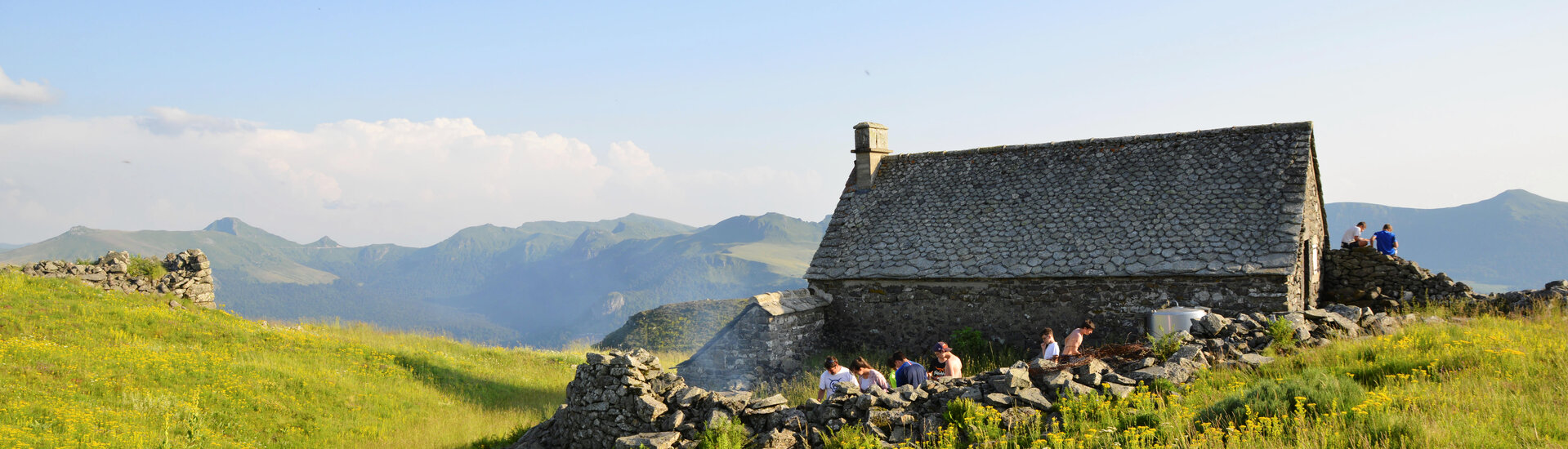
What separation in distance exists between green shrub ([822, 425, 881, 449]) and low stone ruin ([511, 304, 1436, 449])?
0.11 meters

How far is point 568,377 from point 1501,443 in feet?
58.7

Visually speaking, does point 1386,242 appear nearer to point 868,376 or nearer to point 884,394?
point 868,376

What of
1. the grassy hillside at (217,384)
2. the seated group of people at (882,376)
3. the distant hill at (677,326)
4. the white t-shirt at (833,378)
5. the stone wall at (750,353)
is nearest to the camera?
the seated group of people at (882,376)

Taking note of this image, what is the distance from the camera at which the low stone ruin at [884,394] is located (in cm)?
884

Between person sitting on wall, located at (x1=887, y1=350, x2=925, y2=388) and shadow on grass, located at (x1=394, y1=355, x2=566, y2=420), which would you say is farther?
shadow on grass, located at (x1=394, y1=355, x2=566, y2=420)

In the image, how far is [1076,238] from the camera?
713 inches

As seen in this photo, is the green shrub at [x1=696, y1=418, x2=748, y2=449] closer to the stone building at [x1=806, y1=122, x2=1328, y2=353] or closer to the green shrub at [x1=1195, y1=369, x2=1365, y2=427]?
the green shrub at [x1=1195, y1=369, x2=1365, y2=427]

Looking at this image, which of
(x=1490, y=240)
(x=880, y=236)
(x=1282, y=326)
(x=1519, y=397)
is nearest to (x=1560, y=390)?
(x=1519, y=397)

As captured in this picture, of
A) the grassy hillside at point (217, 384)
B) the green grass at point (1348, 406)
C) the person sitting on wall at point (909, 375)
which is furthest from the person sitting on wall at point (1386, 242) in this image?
the grassy hillside at point (217, 384)

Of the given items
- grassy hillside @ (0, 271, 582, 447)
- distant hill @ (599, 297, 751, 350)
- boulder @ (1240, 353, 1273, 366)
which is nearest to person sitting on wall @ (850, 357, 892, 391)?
boulder @ (1240, 353, 1273, 366)

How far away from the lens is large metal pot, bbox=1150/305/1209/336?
43.5ft

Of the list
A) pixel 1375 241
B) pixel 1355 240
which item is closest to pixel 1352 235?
pixel 1355 240

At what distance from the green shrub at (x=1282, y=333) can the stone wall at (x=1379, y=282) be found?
880 centimetres

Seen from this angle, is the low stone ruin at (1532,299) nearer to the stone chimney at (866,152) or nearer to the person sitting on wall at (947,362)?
the person sitting on wall at (947,362)
